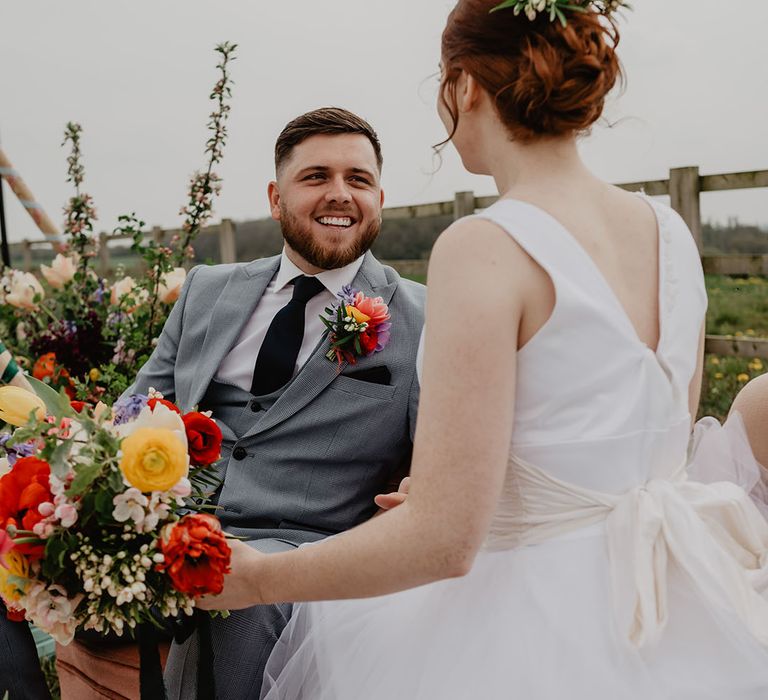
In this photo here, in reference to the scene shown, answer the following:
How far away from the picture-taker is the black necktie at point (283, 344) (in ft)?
8.42

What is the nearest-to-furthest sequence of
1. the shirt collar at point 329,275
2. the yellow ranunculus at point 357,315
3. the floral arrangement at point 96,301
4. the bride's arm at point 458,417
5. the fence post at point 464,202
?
the bride's arm at point 458,417
the yellow ranunculus at point 357,315
the shirt collar at point 329,275
the floral arrangement at point 96,301
the fence post at point 464,202

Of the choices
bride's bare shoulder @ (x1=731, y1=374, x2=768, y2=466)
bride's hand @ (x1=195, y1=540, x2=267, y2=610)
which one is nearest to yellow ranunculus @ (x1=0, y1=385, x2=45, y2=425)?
bride's hand @ (x1=195, y1=540, x2=267, y2=610)

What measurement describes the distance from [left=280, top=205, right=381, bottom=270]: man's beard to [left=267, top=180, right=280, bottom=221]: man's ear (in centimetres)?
11

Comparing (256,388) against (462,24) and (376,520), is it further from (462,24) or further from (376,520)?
(462,24)

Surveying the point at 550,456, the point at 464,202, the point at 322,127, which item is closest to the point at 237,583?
the point at 550,456

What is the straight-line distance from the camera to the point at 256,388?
2576mm

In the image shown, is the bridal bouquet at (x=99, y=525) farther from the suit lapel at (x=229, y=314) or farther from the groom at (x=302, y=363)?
the suit lapel at (x=229, y=314)

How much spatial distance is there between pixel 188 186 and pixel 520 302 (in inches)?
102

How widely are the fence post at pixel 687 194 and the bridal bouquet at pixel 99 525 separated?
184 inches

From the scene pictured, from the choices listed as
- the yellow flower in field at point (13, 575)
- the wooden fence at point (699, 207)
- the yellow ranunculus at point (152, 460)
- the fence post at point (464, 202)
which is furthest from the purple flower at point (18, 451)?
the fence post at point (464, 202)

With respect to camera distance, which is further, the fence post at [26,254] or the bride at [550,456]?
the fence post at [26,254]

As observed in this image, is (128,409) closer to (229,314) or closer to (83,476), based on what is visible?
(83,476)

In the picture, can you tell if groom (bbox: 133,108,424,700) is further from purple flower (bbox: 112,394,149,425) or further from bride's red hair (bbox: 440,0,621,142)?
bride's red hair (bbox: 440,0,621,142)

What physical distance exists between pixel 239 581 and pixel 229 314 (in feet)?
4.36
